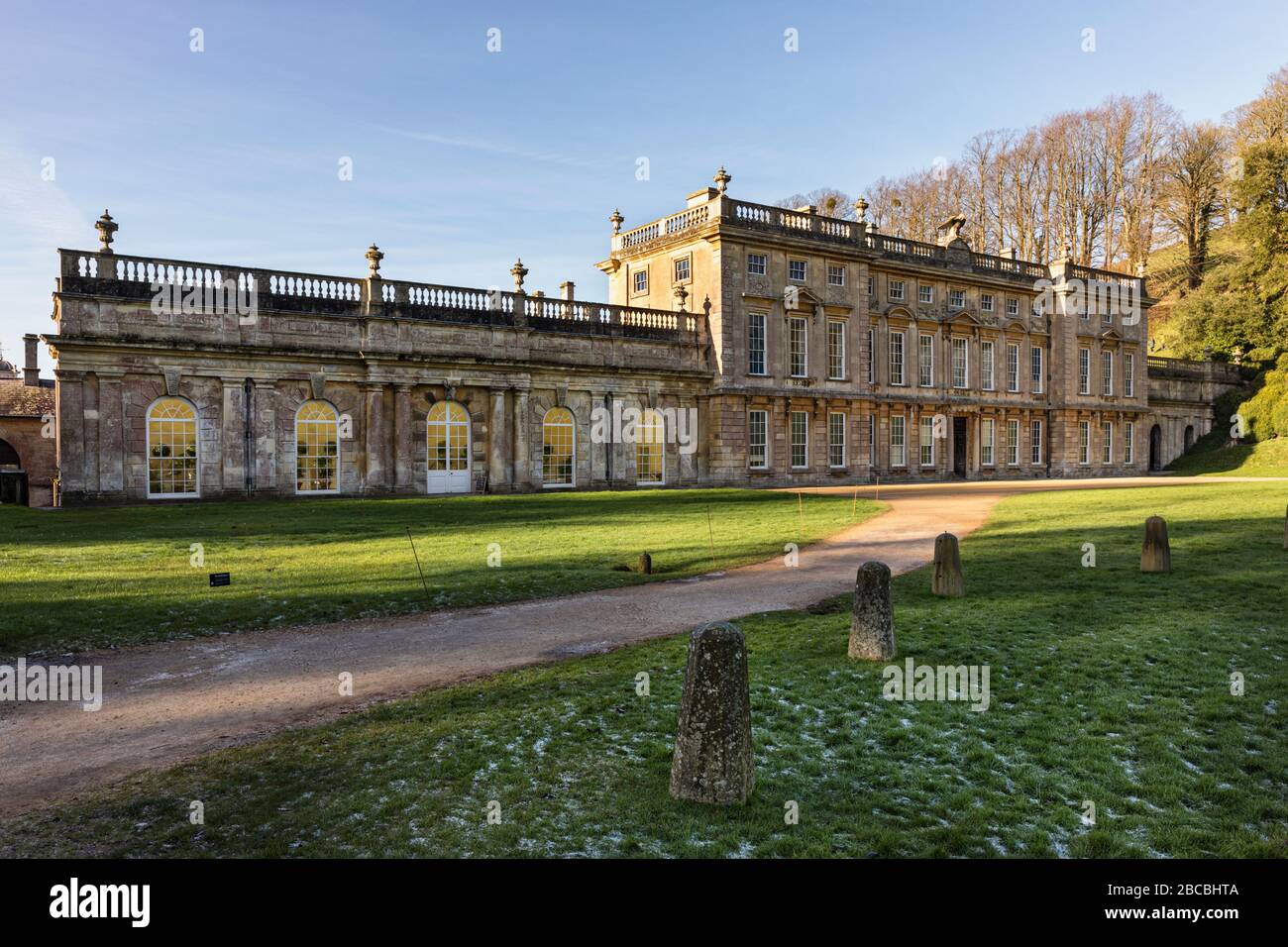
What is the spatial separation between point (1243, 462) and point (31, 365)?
233 ft

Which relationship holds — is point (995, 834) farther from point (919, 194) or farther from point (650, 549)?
point (919, 194)

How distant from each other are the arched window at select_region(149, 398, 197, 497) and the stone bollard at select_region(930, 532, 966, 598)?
75.1 ft

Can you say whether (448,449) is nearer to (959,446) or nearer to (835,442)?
(835,442)

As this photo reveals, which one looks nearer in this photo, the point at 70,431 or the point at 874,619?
the point at 874,619

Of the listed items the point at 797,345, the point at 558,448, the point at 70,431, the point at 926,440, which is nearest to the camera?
the point at 70,431

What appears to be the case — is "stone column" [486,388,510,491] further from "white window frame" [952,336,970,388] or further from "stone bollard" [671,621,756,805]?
"white window frame" [952,336,970,388]

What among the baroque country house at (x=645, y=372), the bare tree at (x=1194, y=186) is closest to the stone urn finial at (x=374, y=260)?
the baroque country house at (x=645, y=372)

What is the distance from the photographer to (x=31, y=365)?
156 feet

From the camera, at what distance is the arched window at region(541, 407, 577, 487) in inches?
1204

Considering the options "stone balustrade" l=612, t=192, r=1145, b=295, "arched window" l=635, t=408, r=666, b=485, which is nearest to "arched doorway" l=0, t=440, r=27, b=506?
"arched window" l=635, t=408, r=666, b=485

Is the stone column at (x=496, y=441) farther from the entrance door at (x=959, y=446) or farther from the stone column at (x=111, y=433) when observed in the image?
the entrance door at (x=959, y=446)

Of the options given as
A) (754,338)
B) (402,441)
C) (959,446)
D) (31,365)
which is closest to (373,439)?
(402,441)

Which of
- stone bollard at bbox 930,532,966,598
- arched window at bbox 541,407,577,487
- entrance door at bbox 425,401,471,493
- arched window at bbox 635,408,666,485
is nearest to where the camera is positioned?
stone bollard at bbox 930,532,966,598

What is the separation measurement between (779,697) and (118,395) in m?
24.2
